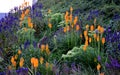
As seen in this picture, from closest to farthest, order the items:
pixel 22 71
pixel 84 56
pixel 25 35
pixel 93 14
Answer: pixel 22 71
pixel 84 56
pixel 25 35
pixel 93 14

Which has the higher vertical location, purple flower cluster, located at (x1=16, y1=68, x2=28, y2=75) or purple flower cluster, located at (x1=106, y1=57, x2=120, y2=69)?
purple flower cluster, located at (x1=106, y1=57, x2=120, y2=69)

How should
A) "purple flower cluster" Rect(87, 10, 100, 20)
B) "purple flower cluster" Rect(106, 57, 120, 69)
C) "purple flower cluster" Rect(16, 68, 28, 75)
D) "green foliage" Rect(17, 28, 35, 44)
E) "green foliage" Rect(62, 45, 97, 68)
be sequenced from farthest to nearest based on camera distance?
"purple flower cluster" Rect(87, 10, 100, 20) → "green foliage" Rect(17, 28, 35, 44) → "green foliage" Rect(62, 45, 97, 68) → "purple flower cluster" Rect(16, 68, 28, 75) → "purple flower cluster" Rect(106, 57, 120, 69)

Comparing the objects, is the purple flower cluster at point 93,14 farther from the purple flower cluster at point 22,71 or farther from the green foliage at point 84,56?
the purple flower cluster at point 22,71

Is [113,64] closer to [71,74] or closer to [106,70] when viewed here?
[106,70]

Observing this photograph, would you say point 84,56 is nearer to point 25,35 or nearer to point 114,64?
point 114,64

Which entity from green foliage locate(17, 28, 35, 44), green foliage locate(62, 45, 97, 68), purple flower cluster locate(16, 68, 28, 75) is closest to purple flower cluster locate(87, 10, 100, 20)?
green foliage locate(17, 28, 35, 44)

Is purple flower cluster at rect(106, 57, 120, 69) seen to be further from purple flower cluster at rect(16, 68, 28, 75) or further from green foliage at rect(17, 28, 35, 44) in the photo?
green foliage at rect(17, 28, 35, 44)

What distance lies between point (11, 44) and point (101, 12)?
2.44 meters

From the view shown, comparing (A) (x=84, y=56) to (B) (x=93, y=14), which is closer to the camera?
(A) (x=84, y=56)

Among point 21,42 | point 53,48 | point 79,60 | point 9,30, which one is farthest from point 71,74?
point 9,30

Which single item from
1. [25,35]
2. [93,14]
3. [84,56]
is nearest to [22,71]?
[84,56]

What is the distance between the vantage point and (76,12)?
8.08m

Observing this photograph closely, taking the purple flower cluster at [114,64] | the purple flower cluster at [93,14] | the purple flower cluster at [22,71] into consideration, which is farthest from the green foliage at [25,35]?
the purple flower cluster at [114,64]

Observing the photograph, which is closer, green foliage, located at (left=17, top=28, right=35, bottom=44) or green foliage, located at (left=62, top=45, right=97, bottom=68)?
green foliage, located at (left=62, top=45, right=97, bottom=68)
